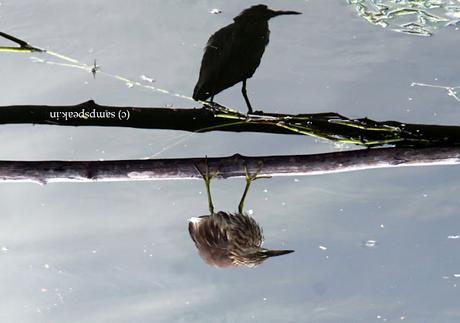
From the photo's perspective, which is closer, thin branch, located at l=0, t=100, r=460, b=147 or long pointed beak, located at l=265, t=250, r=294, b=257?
thin branch, located at l=0, t=100, r=460, b=147

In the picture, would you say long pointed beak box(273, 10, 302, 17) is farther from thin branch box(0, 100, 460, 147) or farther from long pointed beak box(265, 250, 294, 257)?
long pointed beak box(265, 250, 294, 257)

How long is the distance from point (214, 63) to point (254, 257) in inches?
23.4

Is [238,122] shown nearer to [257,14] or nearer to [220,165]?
[220,165]

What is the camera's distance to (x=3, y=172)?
53.5 inches

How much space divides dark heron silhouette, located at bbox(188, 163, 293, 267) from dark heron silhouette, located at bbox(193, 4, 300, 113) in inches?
12.1

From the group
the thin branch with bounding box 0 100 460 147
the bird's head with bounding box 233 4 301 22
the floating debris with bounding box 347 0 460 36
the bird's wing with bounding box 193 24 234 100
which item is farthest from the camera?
the floating debris with bounding box 347 0 460 36

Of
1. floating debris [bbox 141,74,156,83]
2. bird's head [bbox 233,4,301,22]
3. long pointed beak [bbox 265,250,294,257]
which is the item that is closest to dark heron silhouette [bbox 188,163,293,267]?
long pointed beak [bbox 265,250,294,257]

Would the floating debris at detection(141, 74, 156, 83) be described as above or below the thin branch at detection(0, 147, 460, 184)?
above

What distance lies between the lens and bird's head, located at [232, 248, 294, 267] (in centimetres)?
140

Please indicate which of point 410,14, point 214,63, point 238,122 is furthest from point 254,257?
point 410,14

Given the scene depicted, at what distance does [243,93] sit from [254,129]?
18cm

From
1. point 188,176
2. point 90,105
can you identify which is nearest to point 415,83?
point 188,176

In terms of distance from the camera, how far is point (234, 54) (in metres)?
1.41

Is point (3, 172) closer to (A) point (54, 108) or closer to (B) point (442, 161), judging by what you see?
(A) point (54, 108)
